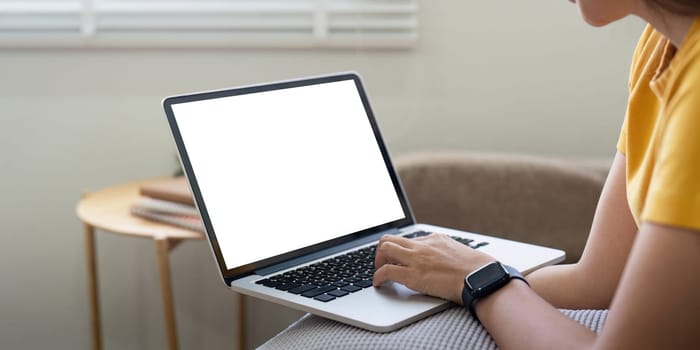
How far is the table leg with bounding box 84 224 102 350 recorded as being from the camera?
6.57ft

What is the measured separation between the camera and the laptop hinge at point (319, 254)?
1.15 m

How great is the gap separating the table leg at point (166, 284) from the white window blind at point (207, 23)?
1.95ft

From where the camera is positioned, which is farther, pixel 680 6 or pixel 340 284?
pixel 340 284

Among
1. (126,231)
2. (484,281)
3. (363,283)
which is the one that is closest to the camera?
(484,281)

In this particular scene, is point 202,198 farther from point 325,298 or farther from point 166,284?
point 166,284

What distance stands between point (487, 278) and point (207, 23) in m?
1.36

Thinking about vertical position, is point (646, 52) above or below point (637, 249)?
above

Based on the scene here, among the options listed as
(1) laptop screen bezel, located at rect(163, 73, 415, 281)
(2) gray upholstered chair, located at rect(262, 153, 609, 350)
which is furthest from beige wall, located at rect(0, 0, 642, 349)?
(1) laptop screen bezel, located at rect(163, 73, 415, 281)

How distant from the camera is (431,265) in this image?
1.01 m

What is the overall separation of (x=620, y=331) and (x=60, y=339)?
6.02 ft

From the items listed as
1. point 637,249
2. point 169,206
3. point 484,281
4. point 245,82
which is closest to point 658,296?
point 637,249

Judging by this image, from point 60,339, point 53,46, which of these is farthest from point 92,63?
point 60,339

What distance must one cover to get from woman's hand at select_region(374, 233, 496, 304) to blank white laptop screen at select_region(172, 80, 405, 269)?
Answer: 18cm

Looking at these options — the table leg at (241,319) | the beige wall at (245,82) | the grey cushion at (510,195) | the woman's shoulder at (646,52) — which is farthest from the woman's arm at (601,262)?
the table leg at (241,319)
